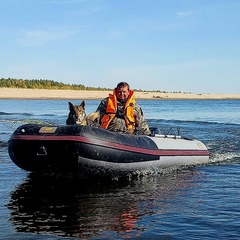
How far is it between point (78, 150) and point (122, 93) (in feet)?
6.63

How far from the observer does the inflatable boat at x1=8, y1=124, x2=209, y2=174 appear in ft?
26.5

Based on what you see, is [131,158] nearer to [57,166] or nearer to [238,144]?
[57,166]

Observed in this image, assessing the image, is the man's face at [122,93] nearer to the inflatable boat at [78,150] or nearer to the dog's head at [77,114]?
the inflatable boat at [78,150]

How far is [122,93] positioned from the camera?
9633 mm

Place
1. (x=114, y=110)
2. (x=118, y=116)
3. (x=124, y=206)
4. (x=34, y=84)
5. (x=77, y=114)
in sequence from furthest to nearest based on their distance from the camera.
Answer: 1. (x=34, y=84)
2. (x=118, y=116)
3. (x=114, y=110)
4. (x=77, y=114)
5. (x=124, y=206)

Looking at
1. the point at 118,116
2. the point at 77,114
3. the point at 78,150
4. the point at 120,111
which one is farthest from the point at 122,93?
the point at 78,150

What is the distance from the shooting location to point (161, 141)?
9719mm

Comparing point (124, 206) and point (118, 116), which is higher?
point (118, 116)

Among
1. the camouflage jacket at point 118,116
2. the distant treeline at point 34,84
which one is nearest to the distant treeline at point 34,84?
the distant treeline at point 34,84

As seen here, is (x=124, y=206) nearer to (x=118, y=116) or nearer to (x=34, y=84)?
(x=118, y=116)

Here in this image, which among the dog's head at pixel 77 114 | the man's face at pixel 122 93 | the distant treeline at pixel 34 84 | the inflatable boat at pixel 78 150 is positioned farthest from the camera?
the distant treeline at pixel 34 84

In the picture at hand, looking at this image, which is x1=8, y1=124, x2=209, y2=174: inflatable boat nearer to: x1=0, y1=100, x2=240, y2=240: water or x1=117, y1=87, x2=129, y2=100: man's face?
x1=0, y1=100, x2=240, y2=240: water

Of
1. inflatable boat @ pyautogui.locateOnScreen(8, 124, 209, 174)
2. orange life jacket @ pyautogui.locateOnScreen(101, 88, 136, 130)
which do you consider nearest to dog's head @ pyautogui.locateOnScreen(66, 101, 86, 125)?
inflatable boat @ pyautogui.locateOnScreen(8, 124, 209, 174)

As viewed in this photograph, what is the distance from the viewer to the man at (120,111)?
963 centimetres
